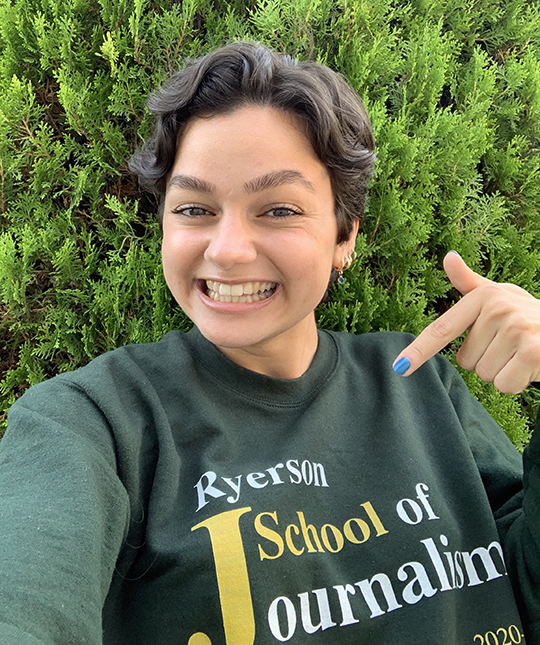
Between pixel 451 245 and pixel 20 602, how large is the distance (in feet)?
7.15

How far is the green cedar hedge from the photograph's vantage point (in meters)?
2.07

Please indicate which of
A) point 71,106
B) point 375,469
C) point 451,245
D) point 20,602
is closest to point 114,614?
point 20,602

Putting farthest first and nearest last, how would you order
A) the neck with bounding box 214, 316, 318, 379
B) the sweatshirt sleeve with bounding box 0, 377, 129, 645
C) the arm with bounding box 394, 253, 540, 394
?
the neck with bounding box 214, 316, 318, 379 → the arm with bounding box 394, 253, 540, 394 → the sweatshirt sleeve with bounding box 0, 377, 129, 645

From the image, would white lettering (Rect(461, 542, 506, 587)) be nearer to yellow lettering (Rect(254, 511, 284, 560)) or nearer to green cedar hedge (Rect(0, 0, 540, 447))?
yellow lettering (Rect(254, 511, 284, 560))

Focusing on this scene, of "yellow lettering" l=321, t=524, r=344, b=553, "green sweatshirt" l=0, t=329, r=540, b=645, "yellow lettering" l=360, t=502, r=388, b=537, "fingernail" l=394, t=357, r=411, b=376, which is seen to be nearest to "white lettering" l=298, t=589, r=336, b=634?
"green sweatshirt" l=0, t=329, r=540, b=645

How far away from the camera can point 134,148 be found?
2.19 metres

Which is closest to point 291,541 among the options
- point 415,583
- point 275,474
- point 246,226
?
point 275,474

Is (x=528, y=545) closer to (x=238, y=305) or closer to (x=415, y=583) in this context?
(x=415, y=583)

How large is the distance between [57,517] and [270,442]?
26.5 inches

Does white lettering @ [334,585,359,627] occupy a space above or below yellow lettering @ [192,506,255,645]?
below

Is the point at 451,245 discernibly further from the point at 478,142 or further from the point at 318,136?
the point at 318,136

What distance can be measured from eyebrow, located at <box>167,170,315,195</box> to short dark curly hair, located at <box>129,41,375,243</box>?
142mm

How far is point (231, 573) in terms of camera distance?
1262mm

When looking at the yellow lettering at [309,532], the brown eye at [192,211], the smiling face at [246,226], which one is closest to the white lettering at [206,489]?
the yellow lettering at [309,532]
